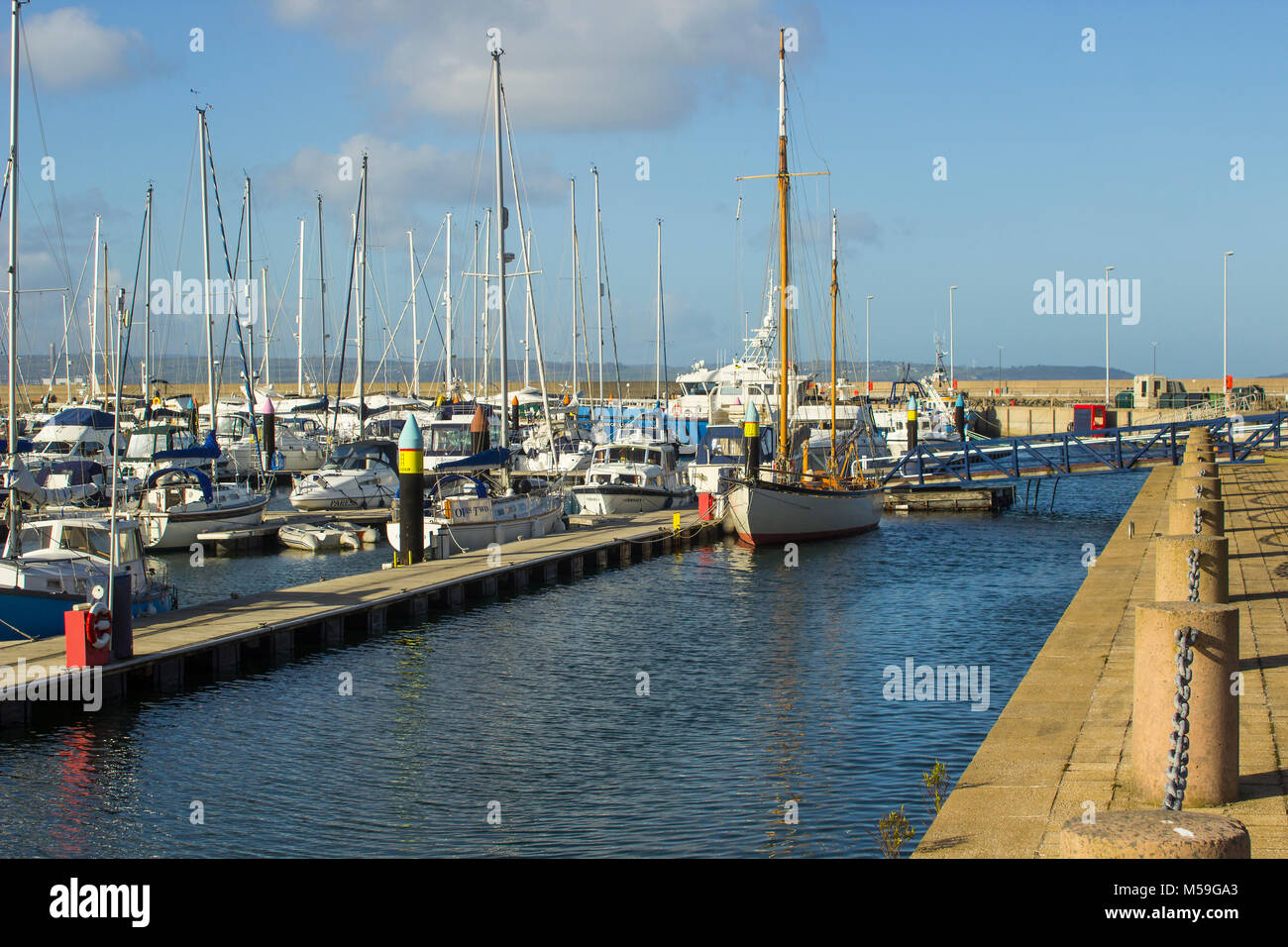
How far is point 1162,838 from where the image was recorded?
5766 millimetres

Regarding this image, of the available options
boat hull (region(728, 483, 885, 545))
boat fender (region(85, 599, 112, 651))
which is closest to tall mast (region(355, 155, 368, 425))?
boat hull (region(728, 483, 885, 545))

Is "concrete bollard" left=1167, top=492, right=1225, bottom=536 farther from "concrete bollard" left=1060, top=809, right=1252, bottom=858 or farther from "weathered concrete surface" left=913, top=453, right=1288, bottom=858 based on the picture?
"concrete bollard" left=1060, top=809, right=1252, bottom=858

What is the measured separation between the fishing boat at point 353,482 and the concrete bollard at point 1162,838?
146 feet

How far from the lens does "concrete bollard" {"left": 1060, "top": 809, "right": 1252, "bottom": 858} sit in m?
5.73

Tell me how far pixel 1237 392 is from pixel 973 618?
2854 inches

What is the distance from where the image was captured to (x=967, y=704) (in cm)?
1867

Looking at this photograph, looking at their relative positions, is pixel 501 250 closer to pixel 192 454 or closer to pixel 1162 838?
pixel 192 454

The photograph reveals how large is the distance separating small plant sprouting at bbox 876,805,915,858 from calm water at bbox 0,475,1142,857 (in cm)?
31

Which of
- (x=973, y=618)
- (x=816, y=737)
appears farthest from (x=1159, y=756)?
(x=973, y=618)

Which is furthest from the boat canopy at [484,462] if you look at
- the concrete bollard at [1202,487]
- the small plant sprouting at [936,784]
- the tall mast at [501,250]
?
the small plant sprouting at [936,784]

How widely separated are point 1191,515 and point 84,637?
618 inches

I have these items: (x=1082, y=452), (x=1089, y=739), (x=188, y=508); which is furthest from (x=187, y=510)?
(x=1082, y=452)
